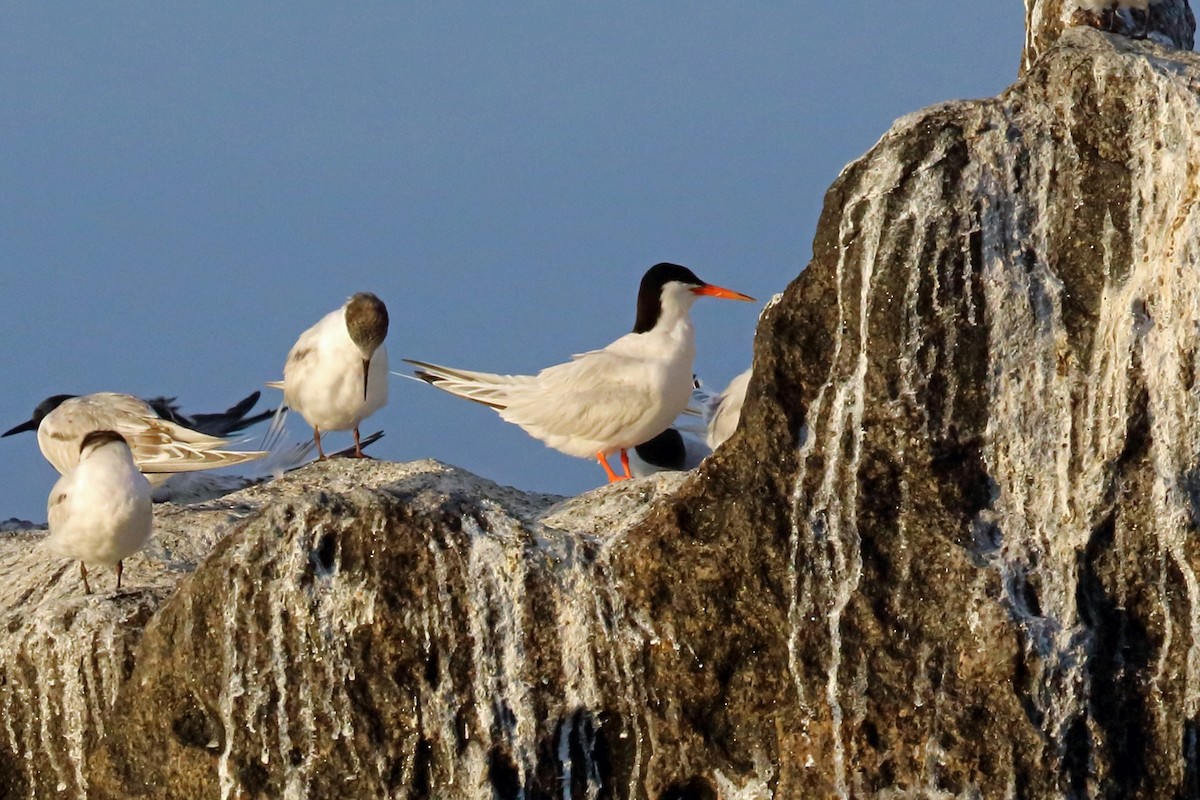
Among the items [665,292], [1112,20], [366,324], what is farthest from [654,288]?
[1112,20]

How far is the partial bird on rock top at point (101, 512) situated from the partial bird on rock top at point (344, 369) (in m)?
2.15

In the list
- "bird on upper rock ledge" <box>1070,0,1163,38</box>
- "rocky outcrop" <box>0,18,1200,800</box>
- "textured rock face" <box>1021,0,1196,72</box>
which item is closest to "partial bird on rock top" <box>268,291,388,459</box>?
"rocky outcrop" <box>0,18,1200,800</box>

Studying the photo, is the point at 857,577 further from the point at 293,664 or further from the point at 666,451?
the point at 666,451

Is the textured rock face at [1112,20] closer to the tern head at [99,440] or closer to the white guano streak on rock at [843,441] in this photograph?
the white guano streak on rock at [843,441]

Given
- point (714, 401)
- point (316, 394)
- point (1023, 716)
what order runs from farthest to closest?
point (316, 394) < point (714, 401) < point (1023, 716)

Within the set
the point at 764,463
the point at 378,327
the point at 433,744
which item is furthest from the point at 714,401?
the point at 433,744

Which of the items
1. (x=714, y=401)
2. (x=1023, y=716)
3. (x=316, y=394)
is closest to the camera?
(x=1023, y=716)

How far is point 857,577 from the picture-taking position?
25.5 ft

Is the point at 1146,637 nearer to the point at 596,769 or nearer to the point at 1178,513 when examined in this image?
the point at 1178,513

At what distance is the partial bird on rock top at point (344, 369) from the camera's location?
36.7ft

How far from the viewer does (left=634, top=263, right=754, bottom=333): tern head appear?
1023cm

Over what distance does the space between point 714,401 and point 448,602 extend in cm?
311

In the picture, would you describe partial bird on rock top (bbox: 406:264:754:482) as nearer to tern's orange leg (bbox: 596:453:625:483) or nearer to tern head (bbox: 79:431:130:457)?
tern's orange leg (bbox: 596:453:625:483)

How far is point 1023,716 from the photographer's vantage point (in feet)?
24.8
